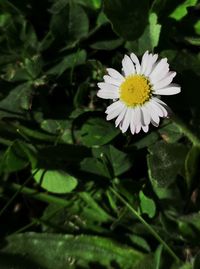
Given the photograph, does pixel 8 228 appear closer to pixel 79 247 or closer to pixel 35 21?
pixel 79 247

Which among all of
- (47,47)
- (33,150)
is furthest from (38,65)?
(33,150)

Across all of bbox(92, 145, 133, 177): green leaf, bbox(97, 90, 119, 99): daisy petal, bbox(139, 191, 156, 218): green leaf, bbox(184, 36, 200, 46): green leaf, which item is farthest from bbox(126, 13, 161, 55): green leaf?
bbox(139, 191, 156, 218): green leaf

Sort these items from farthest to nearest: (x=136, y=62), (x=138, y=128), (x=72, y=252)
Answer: (x=72, y=252) → (x=136, y=62) → (x=138, y=128)

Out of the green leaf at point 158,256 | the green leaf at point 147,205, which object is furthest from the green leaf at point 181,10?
the green leaf at point 158,256

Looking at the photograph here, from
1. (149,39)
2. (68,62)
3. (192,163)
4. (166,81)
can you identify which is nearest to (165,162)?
(192,163)

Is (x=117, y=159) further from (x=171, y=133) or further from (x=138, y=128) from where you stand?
(x=138, y=128)

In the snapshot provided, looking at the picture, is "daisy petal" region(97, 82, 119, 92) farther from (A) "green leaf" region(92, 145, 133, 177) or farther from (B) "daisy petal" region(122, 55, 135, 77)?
(A) "green leaf" region(92, 145, 133, 177)

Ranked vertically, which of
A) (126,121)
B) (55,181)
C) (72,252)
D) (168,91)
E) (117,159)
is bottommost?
(72,252)
